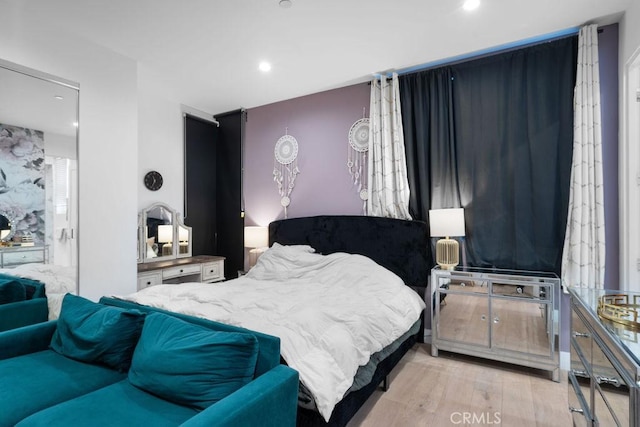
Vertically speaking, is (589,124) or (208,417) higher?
(589,124)

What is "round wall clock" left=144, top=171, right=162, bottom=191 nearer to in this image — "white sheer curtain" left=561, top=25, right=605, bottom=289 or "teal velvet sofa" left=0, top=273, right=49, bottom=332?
"teal velvet sofa" left=0, top=273, right=49, bottom=332

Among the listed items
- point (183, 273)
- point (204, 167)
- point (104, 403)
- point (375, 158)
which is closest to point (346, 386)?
point (104, 403)

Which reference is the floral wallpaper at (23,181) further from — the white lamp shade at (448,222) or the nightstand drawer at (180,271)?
the white lamp shade at (448,222)

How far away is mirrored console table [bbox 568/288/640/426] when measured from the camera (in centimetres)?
103

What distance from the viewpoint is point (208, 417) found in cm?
109

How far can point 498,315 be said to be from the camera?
2.67 meters

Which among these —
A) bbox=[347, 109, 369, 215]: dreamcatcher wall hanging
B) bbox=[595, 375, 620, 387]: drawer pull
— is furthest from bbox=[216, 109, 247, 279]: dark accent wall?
bbox=[595, 375, 620, 387]: drawer pull

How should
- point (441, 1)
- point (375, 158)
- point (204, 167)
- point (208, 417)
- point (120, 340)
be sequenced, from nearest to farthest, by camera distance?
point (208, 417), point (120, 340), point (441, 1), point (375, 158), point (204, 167)

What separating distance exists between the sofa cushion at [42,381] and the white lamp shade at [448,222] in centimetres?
256

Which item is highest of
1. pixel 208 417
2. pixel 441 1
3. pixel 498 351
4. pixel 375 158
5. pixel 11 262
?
pixel 441 1

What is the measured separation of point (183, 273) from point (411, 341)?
8.74 feet

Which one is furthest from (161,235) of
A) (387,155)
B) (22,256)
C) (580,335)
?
(580,335)

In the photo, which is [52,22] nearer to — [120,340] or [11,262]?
[11,262]

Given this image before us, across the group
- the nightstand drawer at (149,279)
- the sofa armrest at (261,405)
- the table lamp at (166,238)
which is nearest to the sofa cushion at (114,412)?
the sofa armrest at (261,405)
